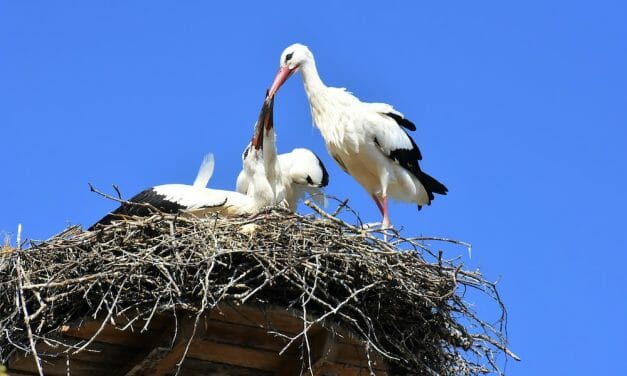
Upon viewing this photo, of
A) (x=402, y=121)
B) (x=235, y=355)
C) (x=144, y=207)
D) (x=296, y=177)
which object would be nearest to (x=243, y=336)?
(x=235, y=355)

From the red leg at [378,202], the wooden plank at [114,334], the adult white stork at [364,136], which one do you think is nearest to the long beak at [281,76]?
the adult white stork at [364,136]

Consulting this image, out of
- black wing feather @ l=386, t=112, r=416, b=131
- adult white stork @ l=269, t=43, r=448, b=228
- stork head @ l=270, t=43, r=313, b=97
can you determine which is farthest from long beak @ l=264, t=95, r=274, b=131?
black wing feather @ l=386, t=112, r=416, b=131

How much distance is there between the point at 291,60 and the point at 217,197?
5.13ft

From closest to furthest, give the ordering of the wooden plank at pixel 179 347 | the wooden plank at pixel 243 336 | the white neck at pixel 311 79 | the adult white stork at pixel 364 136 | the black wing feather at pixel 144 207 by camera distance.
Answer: the wooden plank at pixel 179 347 → the wooden plank at pixel 243 336 → the black wing feather at pixel 144 207 → the adult white stork at pixel 364 136 → the white neck at pixel 311 79

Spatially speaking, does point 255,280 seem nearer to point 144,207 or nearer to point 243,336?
point 243,336

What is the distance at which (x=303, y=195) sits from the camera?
859 centimetres

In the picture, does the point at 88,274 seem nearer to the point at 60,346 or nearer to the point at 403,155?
the point at 60,346

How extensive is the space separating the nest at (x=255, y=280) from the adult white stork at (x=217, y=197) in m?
1.21

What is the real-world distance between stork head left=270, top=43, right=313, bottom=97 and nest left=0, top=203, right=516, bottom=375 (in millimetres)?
2585

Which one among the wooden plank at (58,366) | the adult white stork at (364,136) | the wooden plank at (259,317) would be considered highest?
the adult white stork at (364,136)

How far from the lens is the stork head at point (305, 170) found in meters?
8.39

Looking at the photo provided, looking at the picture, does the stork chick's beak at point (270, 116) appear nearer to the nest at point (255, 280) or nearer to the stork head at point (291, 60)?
the stork head at point (291, 60)

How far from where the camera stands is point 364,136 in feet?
27.1

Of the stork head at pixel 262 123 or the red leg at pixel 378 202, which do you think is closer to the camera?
the stork head at pixel 262 123
